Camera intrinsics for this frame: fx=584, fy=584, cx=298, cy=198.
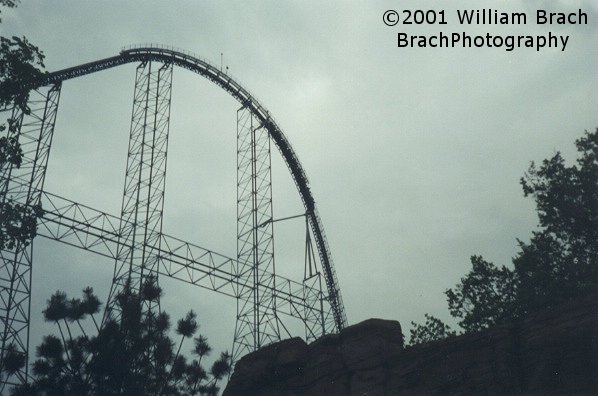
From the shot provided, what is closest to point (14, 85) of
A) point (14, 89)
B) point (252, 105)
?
point (14, 89)

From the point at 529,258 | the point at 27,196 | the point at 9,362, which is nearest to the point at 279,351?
the point at 9,362

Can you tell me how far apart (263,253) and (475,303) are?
10419mm

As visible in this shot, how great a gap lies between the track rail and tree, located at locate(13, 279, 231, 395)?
12195mm

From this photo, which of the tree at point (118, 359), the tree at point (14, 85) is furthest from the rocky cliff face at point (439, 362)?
the tree at point (14, 85)

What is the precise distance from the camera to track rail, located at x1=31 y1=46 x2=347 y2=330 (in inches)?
1002

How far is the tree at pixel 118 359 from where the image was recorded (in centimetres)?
1427

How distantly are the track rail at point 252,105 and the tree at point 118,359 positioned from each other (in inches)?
480

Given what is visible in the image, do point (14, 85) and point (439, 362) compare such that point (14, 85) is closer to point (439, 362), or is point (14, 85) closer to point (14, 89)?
point (14, 89)

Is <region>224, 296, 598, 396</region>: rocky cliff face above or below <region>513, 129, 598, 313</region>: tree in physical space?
below

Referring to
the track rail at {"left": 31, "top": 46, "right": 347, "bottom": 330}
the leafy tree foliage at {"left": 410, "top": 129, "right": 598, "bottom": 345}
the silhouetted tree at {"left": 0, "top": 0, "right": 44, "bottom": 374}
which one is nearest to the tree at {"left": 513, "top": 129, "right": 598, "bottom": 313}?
the leafy tree foliage at {"left": 410, "top": 129, "right": 598, "bottom": 345}

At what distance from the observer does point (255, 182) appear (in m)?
26.2

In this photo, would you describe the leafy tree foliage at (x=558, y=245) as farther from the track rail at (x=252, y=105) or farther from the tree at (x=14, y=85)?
the tree at (x=14, y=85)

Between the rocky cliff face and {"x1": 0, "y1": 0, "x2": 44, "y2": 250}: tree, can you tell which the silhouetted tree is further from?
the rocky cliff face

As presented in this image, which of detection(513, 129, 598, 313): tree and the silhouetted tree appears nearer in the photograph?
the silhouetted tree
